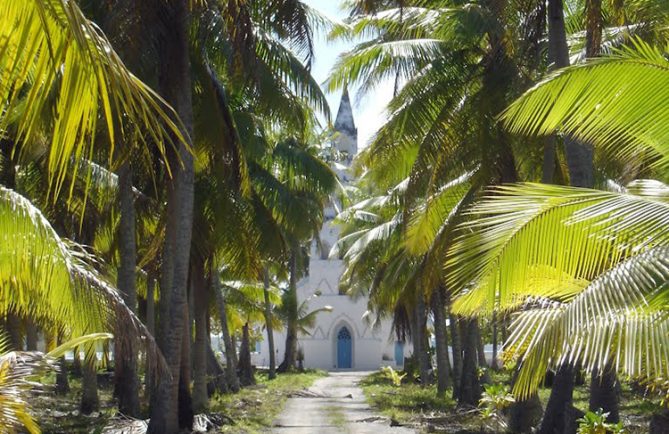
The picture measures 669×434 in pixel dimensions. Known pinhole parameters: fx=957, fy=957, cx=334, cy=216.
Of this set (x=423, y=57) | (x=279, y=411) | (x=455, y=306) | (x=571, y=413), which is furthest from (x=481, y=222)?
(x=279, y=411)

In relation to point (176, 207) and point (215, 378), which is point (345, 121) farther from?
point (176, 207)

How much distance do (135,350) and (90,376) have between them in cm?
1174

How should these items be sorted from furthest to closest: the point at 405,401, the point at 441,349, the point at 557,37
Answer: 1. the point at 441,349
2. the point at 405,401
3. the point at 557,37

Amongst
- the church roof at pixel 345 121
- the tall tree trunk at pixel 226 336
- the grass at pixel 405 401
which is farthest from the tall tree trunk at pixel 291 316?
the church roof at pixel 345 121

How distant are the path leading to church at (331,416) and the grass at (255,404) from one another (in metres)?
0.31

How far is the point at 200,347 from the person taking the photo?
22.2 meters

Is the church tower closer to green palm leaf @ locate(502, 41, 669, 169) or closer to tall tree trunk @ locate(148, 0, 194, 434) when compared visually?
tall tree trunk @ locate(148, 0, 194, 434)

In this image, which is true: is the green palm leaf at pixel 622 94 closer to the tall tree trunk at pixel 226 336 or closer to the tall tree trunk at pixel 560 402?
the tall tree trunk at pixel 560 402

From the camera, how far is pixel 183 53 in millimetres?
14633

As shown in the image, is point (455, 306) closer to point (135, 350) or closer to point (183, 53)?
point (135, 350)

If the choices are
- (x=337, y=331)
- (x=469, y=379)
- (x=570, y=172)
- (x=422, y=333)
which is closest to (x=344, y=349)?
(x=337, y=331)

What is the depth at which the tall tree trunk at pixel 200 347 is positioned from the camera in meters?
21.3

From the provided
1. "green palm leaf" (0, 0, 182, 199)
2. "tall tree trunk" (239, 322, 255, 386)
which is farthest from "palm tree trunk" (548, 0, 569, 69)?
"tall tree trunk" (239, 322, 255, 386)

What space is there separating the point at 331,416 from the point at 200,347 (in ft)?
11.4
